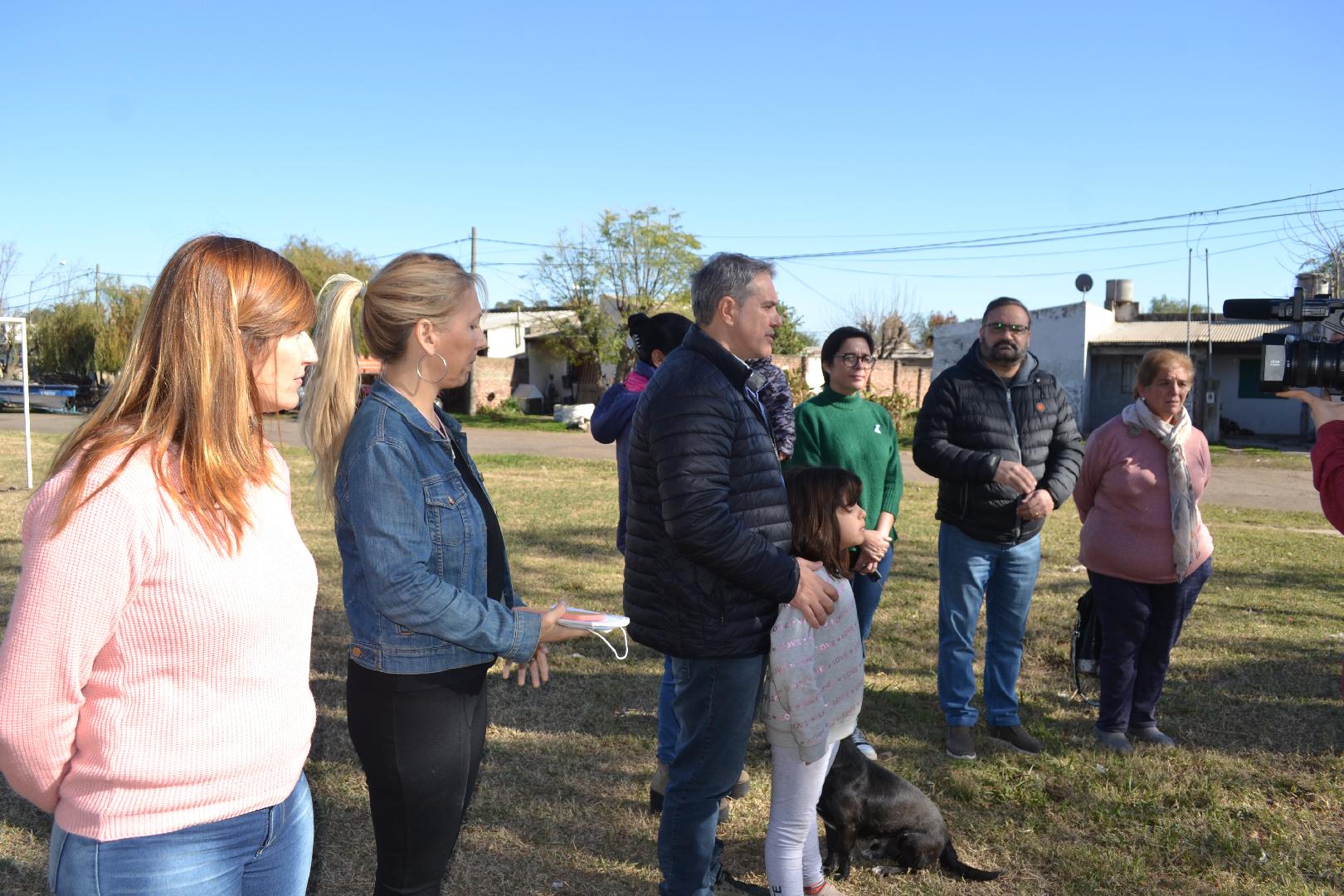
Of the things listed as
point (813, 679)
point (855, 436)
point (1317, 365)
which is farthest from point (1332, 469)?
point (855, 436)

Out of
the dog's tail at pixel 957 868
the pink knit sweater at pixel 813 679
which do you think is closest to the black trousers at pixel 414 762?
the pink knit sweater at pixel 813 679

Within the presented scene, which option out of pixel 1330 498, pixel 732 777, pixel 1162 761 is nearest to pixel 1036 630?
pixel 1162 761

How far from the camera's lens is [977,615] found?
4.69 m

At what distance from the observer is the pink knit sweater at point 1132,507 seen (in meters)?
4.59

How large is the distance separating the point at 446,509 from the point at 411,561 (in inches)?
6.6

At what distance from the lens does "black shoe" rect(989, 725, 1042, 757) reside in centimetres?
463

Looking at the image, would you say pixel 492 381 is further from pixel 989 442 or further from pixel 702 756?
pixel 702 756

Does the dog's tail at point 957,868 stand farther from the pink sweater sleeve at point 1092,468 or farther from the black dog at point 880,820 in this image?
the pink sweater sleeve at point 1092,468

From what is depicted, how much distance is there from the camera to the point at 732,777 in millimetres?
2914

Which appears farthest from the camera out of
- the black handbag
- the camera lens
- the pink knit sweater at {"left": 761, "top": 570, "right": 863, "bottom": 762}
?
the black handbag

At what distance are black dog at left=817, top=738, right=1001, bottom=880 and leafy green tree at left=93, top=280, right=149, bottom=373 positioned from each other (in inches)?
1504

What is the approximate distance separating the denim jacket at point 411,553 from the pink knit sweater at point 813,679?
95 centimetres

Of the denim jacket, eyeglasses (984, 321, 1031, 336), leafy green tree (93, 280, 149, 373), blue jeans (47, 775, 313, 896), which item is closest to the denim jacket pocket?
the denim jacket

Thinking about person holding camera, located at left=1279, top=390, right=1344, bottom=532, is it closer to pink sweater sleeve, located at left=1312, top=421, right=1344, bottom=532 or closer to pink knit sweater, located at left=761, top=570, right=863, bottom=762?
pink sweater sleeve, located at left=1312, top=421, right=1344, bottom=532
